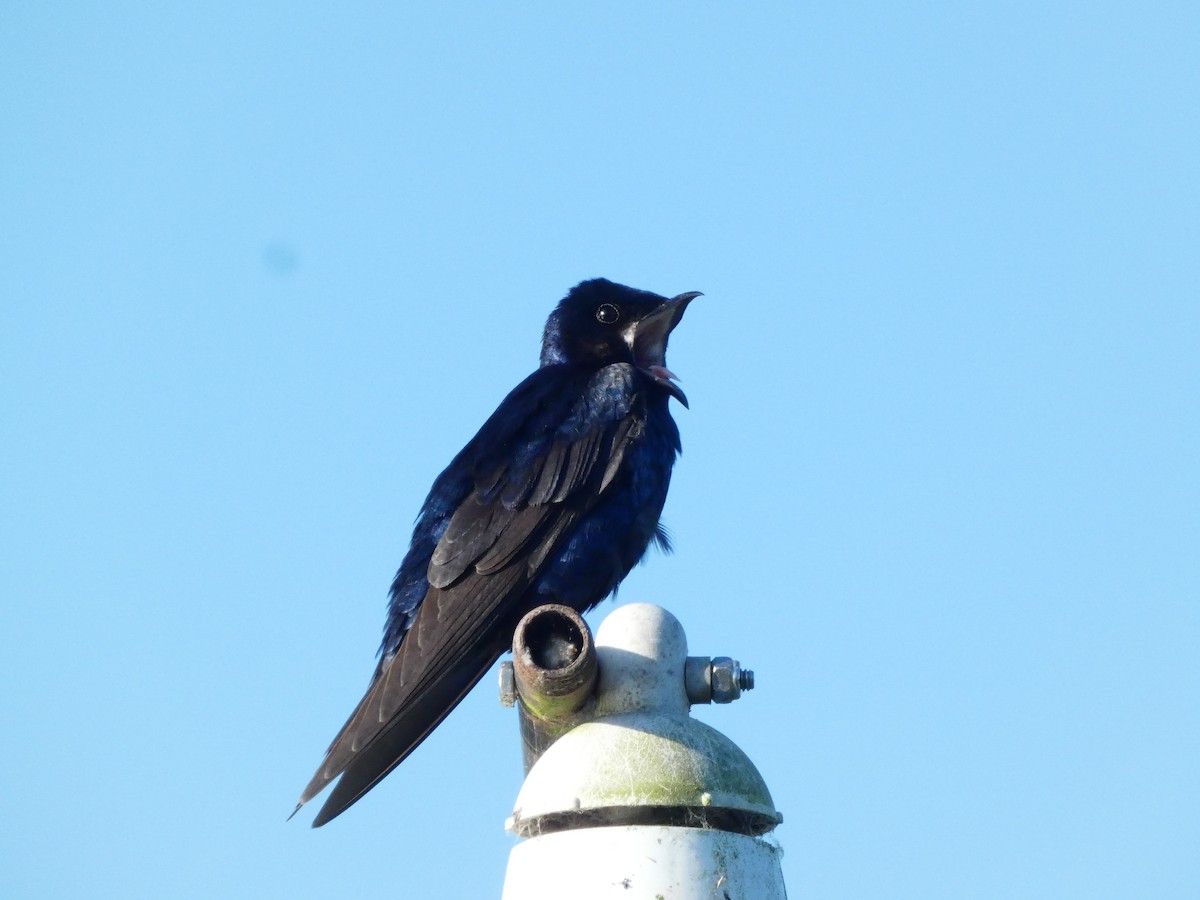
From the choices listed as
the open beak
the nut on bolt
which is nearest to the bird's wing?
the open beak

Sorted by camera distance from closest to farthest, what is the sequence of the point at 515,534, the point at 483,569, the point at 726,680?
the point at 726,680 → the point at 483,569 → the point at 515,534

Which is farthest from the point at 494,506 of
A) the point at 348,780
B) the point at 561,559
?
the point at 348,780

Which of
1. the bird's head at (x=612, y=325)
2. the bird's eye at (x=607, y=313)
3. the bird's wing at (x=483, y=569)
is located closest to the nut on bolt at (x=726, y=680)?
the bird's wing at (x=483, y=569)

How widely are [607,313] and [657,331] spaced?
0.83 ft

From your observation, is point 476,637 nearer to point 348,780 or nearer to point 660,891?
point 348,780

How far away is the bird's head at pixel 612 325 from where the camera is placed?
237 inches

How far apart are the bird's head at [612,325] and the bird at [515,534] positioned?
0.6 inches

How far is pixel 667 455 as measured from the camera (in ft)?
18.1

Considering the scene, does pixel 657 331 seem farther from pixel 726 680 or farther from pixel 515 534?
pixel 726 680

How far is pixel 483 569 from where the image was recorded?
5.00 m

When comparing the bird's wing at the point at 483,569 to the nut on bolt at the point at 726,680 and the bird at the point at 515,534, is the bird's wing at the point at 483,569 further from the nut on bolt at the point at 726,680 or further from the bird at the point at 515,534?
the nut on bolt at the point at 726,680

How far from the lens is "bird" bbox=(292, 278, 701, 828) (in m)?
4.60

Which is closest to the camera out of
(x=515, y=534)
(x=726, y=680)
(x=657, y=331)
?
(x=726, y=680)

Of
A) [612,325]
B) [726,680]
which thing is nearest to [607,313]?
[612,325]
